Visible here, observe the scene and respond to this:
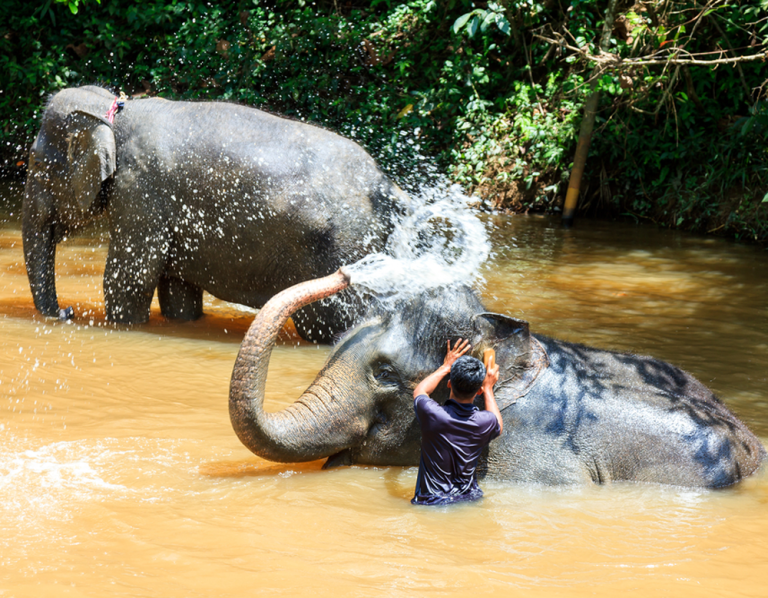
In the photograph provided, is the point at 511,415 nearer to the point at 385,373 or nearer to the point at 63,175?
the point at 385,373

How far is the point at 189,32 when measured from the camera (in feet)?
47.1

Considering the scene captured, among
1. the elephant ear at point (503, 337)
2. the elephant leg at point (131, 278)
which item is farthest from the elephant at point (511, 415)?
the elephant leg at point (131, 278)

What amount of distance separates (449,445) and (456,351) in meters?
0.43

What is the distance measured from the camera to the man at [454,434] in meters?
3.62

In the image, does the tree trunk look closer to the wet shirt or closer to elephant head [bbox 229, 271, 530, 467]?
elephant head [bbox 229, 271, 530, 467]

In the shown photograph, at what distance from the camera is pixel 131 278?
21.6 ft

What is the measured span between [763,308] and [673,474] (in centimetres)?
418

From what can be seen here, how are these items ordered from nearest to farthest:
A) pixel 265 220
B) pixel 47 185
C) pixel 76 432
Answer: pixel 76 432, pixel 265 220, pixel 47 185

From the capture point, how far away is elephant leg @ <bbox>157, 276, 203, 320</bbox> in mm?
6910

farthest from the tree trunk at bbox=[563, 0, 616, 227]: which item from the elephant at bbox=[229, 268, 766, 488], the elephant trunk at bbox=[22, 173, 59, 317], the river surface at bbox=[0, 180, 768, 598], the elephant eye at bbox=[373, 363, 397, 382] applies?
the elephant eye at bbox=[373, 363, 397, 382]

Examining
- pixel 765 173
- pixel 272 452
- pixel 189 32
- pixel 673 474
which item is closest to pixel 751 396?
pixel 673 474

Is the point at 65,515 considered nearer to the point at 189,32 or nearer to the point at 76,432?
the point at 76,432

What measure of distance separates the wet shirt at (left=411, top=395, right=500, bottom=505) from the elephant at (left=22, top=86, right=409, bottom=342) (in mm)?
A: 2537

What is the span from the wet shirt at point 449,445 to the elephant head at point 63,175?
3800mm
